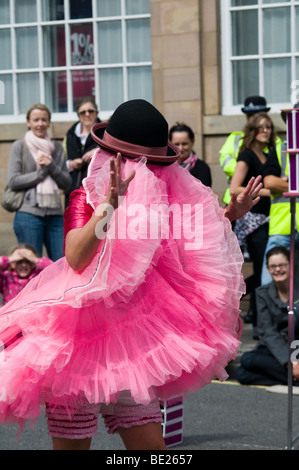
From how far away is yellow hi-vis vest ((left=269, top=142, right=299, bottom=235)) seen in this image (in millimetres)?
7910

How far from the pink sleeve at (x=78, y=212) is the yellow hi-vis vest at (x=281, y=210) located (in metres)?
4.68

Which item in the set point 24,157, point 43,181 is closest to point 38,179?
point 43,181

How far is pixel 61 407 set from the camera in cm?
342

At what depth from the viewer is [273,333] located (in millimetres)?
7207

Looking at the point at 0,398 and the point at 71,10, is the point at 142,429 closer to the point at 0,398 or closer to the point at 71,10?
the point at 0,398

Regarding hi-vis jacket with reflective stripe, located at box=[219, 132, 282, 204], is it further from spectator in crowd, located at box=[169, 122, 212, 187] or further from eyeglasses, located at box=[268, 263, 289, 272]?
eyeglasses, located at box=[268, 263, 289, 272]

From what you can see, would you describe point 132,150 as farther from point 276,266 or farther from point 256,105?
point 256,105

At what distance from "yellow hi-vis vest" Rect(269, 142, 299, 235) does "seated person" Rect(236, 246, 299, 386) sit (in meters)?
0.50

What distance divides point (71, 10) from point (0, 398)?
27.9 feet

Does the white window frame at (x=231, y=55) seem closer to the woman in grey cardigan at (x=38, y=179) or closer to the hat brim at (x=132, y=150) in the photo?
the woman in grey cardigan at (x=38, y=179)

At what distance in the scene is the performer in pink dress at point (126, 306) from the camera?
3275mm

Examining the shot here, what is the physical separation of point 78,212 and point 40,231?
16.4 feet

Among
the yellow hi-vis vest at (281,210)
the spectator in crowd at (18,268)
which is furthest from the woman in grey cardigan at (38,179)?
the yellow hi-vis vest at (281,210)

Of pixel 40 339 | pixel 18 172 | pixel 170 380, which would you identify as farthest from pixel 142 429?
pixel 18 172
